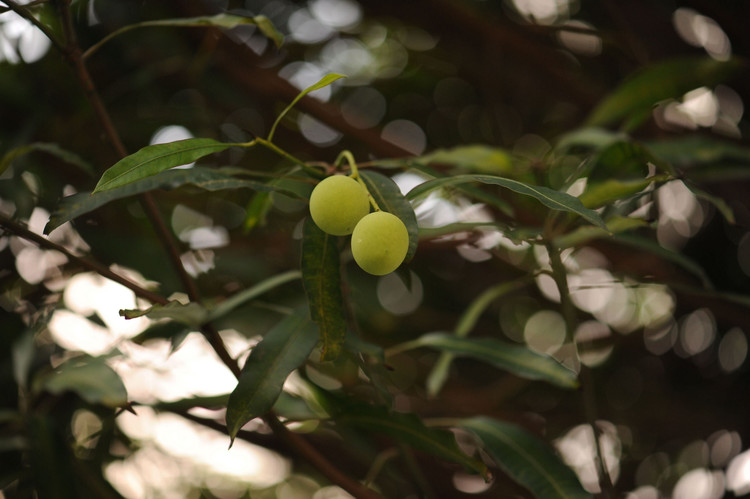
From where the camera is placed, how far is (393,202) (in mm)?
470

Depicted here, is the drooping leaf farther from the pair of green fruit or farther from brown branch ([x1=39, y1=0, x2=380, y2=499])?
the pair of green fruit

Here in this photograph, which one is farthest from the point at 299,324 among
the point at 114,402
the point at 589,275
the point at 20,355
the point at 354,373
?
the point at 589,275

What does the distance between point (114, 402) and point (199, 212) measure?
91cm

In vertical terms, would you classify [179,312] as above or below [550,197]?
below

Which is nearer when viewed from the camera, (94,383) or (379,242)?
(379,242)

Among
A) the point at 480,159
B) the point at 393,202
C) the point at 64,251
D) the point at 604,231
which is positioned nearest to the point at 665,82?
the point at 480,159

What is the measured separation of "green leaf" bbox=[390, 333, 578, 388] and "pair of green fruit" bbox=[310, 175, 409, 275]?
10.4 inches

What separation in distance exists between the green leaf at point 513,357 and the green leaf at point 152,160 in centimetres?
37

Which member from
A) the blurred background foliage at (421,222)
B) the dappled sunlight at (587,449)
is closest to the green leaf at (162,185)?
the blurred background foliage at (421,222)

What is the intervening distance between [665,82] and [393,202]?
569mm

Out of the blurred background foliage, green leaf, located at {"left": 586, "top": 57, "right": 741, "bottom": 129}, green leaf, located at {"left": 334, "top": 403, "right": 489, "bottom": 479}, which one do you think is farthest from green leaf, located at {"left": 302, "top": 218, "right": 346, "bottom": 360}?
green leaf, located at {"left": 586, "top": 57, "right": 741, "bottom": 129}

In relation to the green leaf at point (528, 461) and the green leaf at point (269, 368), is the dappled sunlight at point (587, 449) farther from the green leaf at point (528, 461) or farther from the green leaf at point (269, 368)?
the green leaf at point (269, 368)

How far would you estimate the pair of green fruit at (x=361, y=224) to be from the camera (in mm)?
404

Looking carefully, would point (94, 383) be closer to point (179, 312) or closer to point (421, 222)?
point (179, 312)
